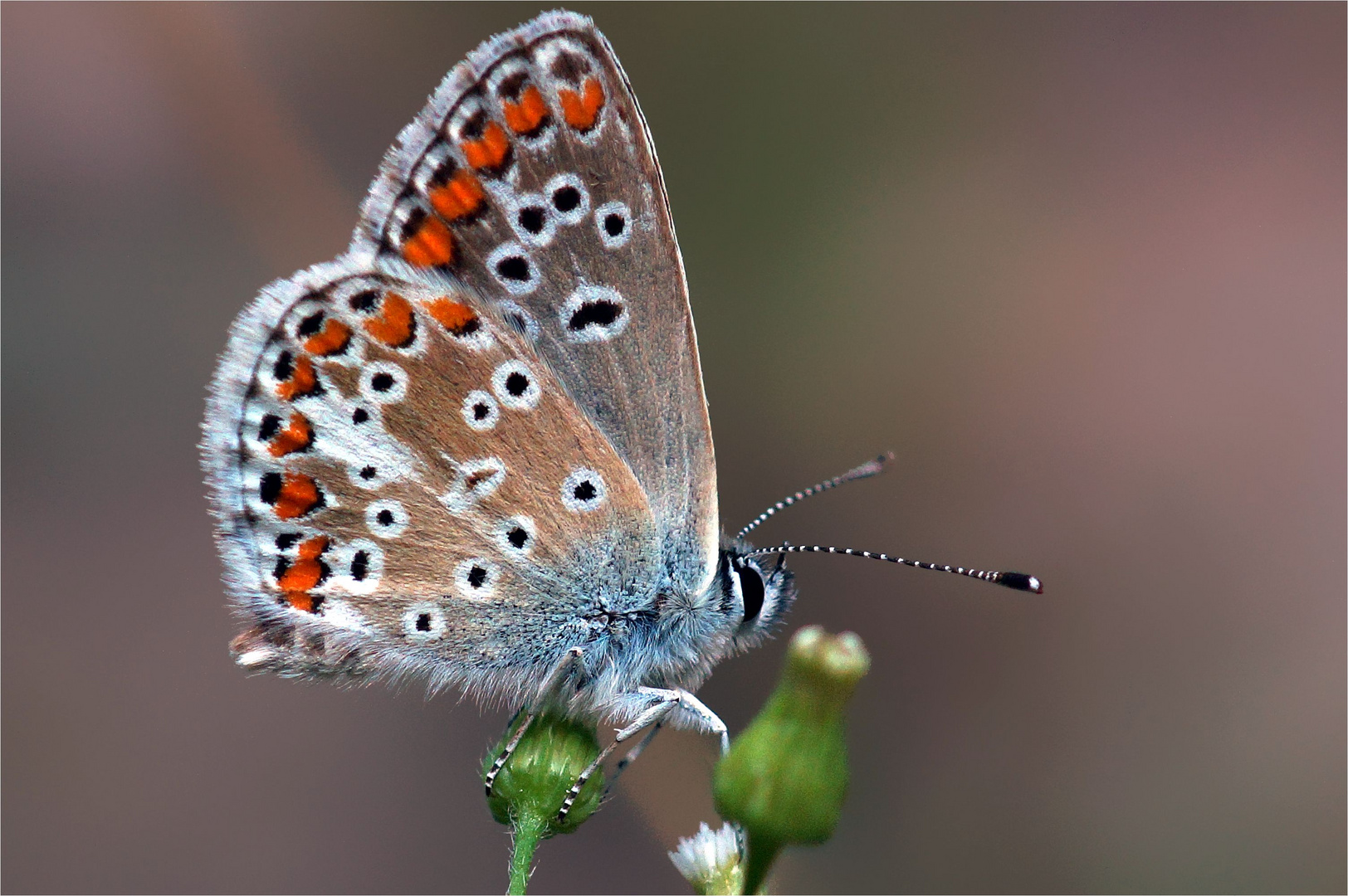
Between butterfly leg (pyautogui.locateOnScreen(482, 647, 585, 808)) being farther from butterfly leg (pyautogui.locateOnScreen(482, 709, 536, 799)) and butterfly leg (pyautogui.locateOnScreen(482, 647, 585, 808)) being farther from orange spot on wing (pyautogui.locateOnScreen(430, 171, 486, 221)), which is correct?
orange spot on wing (pyautogui.locateOnScreen(430, 171, 486, 221))

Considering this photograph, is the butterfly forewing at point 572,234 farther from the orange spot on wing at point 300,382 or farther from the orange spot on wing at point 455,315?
the orange spot on wing at point 300,382

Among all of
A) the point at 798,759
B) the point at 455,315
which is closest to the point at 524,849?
the point at 798,759

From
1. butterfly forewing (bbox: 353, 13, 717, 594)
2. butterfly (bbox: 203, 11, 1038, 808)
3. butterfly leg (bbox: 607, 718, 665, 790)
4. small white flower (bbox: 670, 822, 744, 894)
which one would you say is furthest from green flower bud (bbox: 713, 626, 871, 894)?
butterfly forewing (bbox: 353, 13, 717, 594)

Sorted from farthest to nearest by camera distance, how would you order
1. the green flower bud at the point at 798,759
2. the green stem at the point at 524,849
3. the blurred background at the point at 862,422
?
the blurred background at the point at 862,422 < the green stem at the point at 524,849 < the green flower bud at the point at 798,759

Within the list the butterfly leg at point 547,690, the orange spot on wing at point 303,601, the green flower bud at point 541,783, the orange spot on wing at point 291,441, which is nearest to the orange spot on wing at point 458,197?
the orange spot on wing at point 291,441

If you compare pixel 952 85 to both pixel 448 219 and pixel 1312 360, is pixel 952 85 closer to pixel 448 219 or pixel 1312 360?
pixel 1312 360

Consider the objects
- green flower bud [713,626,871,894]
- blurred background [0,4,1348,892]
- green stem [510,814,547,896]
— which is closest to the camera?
green flower bud [713,626,871,894]

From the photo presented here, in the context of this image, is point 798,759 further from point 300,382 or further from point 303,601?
point 300,382
